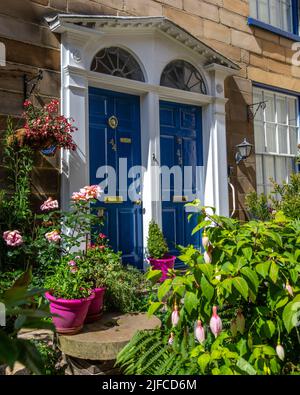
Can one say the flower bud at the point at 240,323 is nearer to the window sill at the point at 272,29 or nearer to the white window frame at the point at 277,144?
the white window frame at the point at 277,144

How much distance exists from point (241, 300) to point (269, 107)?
20.2 feet

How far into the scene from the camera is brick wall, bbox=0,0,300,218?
4.45m

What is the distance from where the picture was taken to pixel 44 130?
412cm

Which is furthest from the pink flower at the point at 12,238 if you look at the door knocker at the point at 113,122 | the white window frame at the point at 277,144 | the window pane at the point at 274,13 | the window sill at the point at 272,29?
the window pane at the point at 274,13

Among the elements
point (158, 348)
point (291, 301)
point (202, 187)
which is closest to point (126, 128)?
point (202, 187)

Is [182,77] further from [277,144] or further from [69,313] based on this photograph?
[69,313]

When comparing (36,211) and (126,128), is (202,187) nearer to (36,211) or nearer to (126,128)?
(126,128)

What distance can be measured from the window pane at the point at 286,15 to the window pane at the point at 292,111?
1.49m

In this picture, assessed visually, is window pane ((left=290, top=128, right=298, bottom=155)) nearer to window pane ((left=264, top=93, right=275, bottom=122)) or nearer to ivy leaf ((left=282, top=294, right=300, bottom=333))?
window pane ((left=264, top=93, right=275, bottom=122))

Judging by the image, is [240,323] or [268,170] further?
[268,170]

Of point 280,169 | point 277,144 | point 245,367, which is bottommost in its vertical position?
point 245,367

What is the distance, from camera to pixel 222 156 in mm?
6215

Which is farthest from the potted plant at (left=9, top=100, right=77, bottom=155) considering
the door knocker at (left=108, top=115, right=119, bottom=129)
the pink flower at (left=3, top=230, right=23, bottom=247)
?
the pink flower at (left=3, top=230, right=23, bottom=247)

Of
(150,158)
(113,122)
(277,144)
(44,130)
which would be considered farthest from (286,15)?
(44,130)
